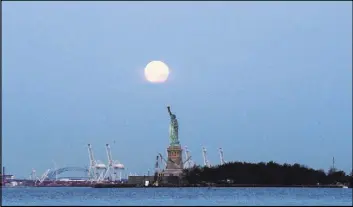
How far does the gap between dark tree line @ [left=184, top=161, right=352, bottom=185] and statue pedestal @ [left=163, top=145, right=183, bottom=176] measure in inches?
106

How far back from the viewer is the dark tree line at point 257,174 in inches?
6457

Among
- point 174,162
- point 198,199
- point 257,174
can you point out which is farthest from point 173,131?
point 198,199

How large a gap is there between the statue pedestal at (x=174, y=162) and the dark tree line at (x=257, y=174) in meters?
2.70

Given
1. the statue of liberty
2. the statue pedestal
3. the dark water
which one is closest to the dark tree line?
the statue pedestal

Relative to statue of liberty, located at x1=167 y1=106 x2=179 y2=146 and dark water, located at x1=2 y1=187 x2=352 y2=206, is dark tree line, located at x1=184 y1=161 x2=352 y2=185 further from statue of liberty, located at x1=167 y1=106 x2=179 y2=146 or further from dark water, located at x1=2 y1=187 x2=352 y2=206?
dark water, located at x1=2 y1=187 x2=352 y2=206

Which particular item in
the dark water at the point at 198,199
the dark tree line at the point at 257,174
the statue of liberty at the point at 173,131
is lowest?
the dark water at the point at 198,199

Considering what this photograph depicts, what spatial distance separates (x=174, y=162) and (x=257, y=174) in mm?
17392

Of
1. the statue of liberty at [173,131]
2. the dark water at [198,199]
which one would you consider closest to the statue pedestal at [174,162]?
the statue of liberty at [173,131]

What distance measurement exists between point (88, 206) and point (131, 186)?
10178 cm

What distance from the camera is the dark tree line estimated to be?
16400 cm

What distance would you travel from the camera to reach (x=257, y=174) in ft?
542

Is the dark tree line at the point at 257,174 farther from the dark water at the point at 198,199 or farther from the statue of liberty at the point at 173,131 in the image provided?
the dark water at the point at 198,199

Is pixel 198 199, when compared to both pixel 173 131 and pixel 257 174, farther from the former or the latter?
pixel 257 174

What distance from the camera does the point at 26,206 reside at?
77312 mm
